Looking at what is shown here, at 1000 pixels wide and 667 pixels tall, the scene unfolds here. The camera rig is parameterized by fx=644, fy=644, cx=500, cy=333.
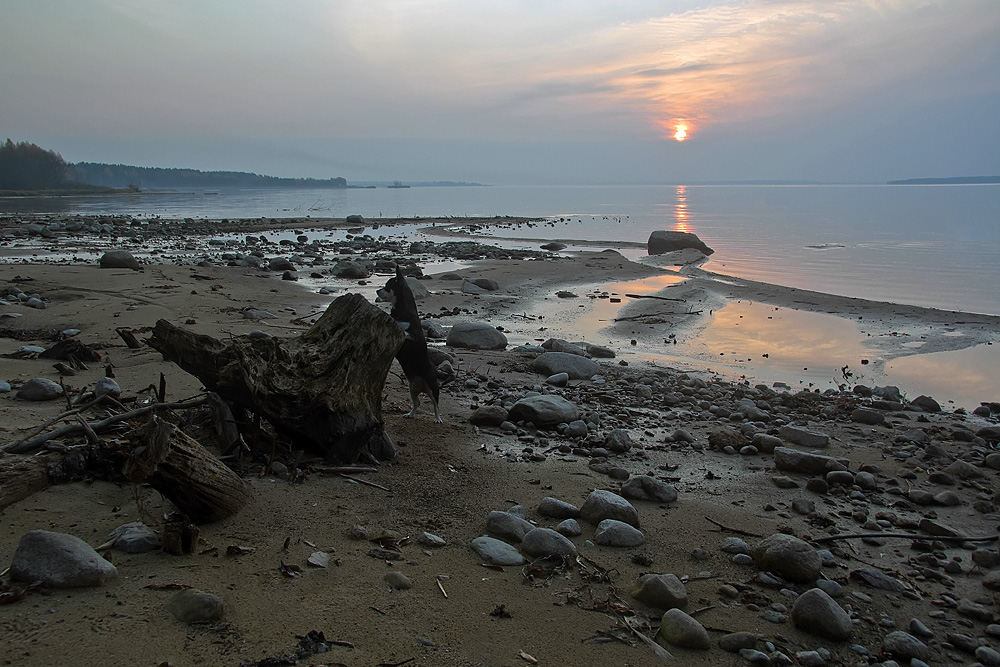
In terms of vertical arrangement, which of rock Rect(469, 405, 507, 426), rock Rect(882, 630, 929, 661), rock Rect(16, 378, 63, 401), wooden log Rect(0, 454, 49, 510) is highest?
rock Rect(16, 378, 63, 401)

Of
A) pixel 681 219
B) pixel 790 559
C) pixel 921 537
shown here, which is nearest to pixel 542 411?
pixel 790 559

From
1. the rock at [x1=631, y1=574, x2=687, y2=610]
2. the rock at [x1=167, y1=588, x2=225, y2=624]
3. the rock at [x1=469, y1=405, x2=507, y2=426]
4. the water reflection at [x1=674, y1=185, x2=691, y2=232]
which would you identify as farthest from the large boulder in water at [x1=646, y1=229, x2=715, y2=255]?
the rock at [x1=167, y1=588, x2=225, y2=624]

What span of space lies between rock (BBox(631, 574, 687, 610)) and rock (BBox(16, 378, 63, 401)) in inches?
195

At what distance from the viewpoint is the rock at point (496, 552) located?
3.79m

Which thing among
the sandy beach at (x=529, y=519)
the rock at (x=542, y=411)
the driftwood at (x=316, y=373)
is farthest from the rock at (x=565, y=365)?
the driftwood at (x=316, y=373)

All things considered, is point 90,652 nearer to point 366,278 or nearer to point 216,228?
point 366,278

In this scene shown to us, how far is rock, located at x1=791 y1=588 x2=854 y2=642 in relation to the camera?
10.9 feet

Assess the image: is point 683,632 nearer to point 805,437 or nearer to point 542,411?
point 542,411

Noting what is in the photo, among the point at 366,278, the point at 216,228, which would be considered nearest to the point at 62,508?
the point at 366,278

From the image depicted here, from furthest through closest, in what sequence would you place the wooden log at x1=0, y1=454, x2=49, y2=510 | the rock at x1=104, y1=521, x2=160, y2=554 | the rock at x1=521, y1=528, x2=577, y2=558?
the rock at x1=521, y1=528, x2=577, y2=558, the wooden log at x1=0, y1=454, x2=49, y2=510, the rock at x1=104, y1=521, x2=160, y2=554

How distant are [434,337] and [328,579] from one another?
7.63 m

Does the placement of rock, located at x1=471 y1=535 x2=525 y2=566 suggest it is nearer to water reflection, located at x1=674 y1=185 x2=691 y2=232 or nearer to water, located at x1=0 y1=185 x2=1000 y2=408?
water, located at x1=0 y1=185 x2=1000 y2=408

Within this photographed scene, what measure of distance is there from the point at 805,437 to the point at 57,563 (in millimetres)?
6075

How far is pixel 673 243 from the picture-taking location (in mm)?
28438
